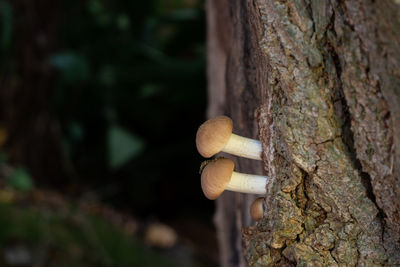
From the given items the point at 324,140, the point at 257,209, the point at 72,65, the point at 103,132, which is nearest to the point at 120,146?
the point at 72,65

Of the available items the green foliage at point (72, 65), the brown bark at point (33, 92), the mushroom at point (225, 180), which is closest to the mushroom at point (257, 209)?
the mushroom at point (225, 180)

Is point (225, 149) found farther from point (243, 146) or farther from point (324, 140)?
point (324, 140)

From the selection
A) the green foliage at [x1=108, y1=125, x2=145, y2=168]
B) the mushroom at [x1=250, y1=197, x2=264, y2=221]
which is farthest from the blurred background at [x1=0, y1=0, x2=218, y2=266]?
the mushroom at [x1=250, y1=197, x2=264, y2=221]

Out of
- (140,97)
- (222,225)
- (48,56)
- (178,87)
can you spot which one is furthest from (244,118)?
(48,56)

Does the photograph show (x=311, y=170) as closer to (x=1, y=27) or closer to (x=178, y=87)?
(x=178, y=87)

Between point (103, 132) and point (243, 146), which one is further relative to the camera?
point (103, 132)
